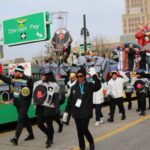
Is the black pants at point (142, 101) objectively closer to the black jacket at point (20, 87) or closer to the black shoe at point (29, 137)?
the black shoe at point (29, 137)

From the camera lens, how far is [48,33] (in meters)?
20.3

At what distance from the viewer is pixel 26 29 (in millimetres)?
20984

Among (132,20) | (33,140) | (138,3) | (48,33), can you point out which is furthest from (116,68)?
(138,3)

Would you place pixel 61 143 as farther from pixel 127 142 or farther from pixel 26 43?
pixel 26 43

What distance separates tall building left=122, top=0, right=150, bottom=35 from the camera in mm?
98894

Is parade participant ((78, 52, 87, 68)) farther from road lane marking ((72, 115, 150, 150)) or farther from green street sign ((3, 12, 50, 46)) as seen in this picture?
road lane marking ((72, 115, 150, 150))

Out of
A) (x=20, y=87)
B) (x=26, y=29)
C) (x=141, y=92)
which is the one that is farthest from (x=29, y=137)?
(x=26, y=29)

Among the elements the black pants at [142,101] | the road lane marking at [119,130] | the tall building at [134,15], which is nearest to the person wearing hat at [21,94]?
the road lane marking at [119,130]

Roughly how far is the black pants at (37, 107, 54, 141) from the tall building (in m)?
84.7

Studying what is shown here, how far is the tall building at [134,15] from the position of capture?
98894 mm

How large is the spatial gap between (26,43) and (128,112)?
742 centimetres

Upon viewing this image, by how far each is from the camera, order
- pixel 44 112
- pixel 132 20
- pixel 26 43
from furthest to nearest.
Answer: pixel 132 20, pixel 26 43, pixel 44 112

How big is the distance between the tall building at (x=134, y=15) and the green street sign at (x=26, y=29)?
238 feet

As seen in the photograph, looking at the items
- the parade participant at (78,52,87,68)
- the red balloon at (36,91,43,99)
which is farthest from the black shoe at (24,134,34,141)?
the parade participant at (78,52,87,68)
